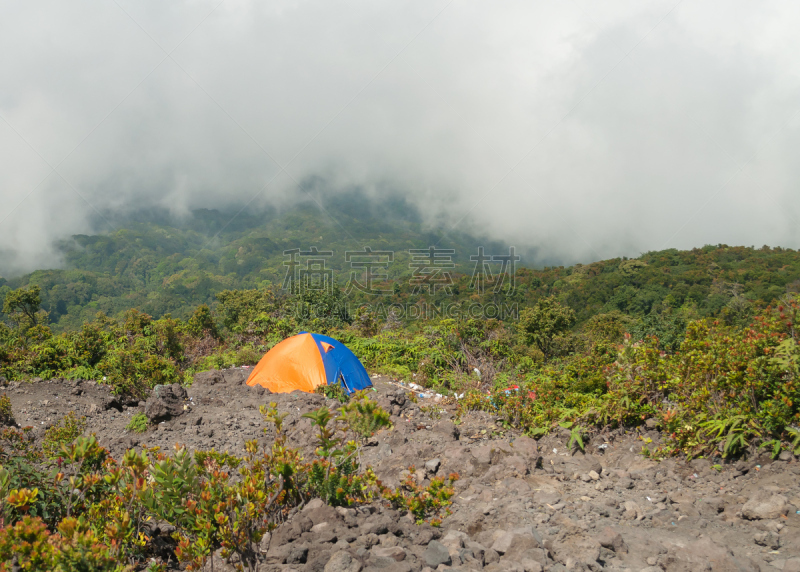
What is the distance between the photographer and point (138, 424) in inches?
279

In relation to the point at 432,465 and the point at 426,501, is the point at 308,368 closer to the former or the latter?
the point at 432,465

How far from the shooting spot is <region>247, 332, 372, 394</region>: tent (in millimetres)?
9461

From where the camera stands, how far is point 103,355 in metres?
10.6

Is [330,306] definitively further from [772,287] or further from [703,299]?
[772,287]

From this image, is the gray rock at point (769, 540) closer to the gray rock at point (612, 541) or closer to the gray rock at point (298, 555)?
the gray rock at point (612, 541)

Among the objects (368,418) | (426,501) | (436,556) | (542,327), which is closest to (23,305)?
(542,327)

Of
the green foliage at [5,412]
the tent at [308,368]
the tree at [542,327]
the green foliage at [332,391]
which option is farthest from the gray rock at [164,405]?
the tree at [542,327]

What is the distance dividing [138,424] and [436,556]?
6054mm

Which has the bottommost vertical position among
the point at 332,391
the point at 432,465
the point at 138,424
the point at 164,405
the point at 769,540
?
the point at 138,424

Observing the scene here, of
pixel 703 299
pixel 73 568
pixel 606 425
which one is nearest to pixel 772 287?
pixel 703 299

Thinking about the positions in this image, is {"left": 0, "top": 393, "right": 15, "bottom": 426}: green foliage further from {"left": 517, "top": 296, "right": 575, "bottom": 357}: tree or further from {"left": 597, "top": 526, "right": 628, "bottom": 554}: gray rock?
{"left": 517, "top": 296, "right": 575, "bottom": 357}: tree

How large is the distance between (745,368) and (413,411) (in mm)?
4952

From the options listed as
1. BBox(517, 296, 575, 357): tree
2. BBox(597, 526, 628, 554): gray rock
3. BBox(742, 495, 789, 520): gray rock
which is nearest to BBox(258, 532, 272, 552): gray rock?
BBox(597, 526, 628, 554): gray rock

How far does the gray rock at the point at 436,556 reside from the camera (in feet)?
9.84
